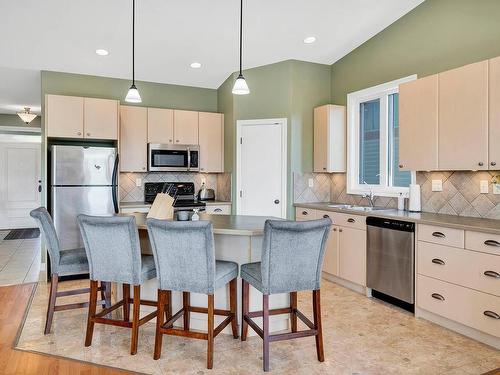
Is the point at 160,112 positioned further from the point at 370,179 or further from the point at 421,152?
the point at 421,152

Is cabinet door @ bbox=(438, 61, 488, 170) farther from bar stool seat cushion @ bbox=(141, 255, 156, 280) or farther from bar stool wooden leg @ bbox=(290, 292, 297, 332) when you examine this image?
bar stool seat cushion @ bbox=(141, 255, 156, 280)

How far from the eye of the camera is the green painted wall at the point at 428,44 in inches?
130

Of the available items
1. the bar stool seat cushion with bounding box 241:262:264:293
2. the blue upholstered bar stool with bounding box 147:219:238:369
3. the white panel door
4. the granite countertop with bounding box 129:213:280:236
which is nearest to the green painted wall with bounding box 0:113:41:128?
the white panel door

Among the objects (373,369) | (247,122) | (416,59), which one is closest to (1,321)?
(373,369)

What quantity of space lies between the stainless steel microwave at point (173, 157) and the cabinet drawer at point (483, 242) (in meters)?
3.63

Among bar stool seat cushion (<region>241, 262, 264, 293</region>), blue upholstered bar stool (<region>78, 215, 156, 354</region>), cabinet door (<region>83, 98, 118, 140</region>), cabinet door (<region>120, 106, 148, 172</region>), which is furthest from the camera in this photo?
cabinet door (<region>120, 106, 148, 172</region>)

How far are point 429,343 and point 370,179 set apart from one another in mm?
2285

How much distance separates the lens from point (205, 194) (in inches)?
220

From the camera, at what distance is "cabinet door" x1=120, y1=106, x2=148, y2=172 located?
197 inches

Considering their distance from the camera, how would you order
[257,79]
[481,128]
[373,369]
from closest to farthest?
[373,369]
[481,128]
[257,79]

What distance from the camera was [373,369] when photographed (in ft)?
8.00

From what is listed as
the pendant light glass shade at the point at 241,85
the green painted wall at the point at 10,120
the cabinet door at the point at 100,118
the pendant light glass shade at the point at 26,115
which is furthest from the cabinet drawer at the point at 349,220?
the green painted wall at the point at 10,120

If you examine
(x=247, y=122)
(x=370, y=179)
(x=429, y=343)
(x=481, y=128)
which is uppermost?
(x=247, y=122)

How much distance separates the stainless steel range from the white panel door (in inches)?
174
